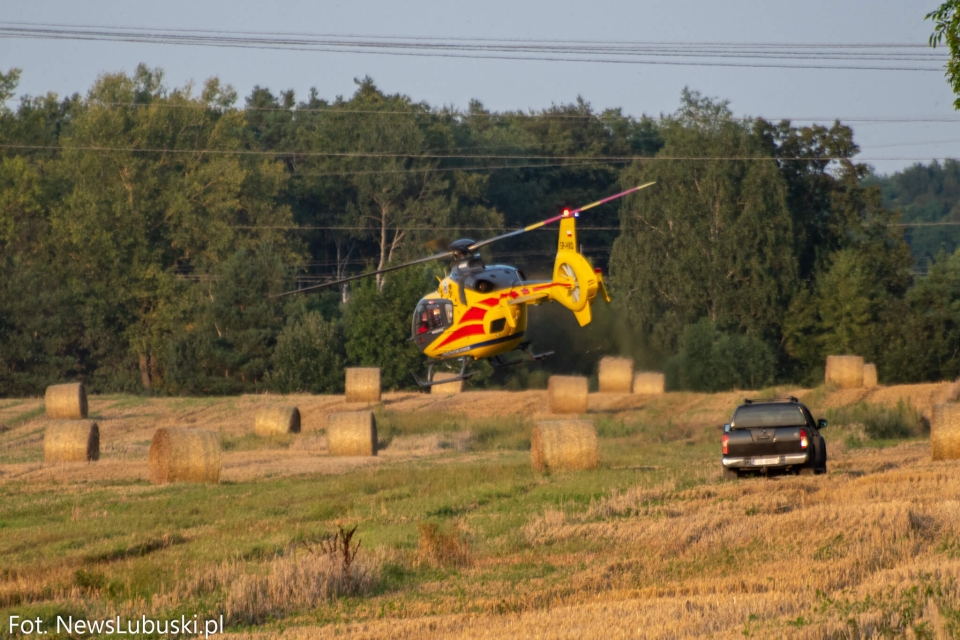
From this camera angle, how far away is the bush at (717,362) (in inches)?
2112

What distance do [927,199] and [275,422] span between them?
369ft

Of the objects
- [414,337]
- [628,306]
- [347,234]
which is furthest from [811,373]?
[414,337]

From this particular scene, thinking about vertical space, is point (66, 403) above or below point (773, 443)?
above

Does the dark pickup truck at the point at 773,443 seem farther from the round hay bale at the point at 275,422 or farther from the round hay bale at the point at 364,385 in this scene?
the round hay bale at the point at 364,385

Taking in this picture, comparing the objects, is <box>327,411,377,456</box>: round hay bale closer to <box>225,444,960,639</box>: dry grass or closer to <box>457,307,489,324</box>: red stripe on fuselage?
<box>457,307,489,324</box>: red stripe on fuselage

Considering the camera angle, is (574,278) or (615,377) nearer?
(574,278)

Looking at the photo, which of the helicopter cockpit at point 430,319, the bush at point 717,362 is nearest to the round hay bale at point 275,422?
the helicopter cockpit at point 430,319

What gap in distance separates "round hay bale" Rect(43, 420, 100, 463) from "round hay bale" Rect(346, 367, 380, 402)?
15.4 metres

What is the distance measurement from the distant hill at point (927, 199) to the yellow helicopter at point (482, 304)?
278 feet

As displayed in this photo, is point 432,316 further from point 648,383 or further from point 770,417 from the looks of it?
point 648,383

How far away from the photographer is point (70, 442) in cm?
2786

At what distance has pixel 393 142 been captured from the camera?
74.4 metres

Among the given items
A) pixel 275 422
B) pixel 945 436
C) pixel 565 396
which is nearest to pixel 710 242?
pixel 565 396

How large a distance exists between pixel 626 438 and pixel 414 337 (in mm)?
9702
